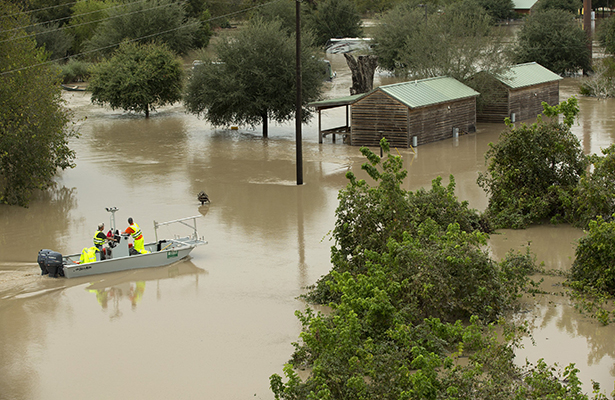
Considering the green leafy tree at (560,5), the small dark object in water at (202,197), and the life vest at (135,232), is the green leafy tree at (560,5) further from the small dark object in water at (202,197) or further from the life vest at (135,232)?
the life vest at (135,232)

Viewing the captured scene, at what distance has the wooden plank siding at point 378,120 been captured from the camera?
3178 centimetres

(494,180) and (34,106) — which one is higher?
(34,106)

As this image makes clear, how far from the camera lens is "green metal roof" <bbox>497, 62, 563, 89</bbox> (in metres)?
37.6

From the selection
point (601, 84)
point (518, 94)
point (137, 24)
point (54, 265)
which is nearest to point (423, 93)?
point (518, 94)

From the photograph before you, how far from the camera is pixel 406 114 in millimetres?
31609

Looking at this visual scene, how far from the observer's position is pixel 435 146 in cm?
3269

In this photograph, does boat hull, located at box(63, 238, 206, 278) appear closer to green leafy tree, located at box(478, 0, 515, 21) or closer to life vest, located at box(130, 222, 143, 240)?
life vest, located at box(130, 222, 143, 240)

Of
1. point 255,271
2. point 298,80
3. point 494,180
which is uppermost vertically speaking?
point 298,80

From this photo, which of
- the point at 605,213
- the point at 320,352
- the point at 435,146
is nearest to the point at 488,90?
the point at 435,146

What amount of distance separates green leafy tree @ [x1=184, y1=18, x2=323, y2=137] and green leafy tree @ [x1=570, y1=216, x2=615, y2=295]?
21.3 m

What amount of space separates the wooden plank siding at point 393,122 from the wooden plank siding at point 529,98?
5621mm

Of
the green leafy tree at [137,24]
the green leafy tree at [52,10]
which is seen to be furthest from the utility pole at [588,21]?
the green leafy tree at [52,10]

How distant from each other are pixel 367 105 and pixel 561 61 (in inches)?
1179

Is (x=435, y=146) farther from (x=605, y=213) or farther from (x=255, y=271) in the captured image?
(x=255, y=271)
